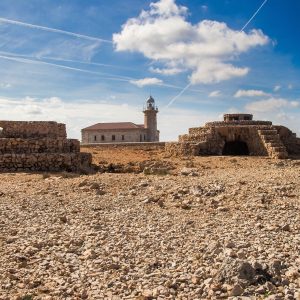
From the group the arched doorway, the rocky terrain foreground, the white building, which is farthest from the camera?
the white building

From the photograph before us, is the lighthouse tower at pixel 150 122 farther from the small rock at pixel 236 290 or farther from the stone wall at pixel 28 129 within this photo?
the small rock at pixel 236 290

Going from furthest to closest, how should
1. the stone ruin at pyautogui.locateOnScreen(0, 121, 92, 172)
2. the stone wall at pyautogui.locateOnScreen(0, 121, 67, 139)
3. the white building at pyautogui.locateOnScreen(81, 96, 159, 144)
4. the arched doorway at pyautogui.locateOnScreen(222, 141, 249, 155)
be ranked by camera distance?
the white building at pyautogui.locateOnScreen(81, 96, 159, 144), the arched doorway at pyautogui.locateOnScreen(222, 141, 249, 155), the stone wall at pyautogui.locateOnScreen(0, 121, 67, 139), the stone ruin at pyautogui.locateOnScreen(0, 121, 92, 172)

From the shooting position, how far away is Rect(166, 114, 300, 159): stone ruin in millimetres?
25250

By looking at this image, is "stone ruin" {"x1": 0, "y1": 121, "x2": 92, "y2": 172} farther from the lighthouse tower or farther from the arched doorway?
the lighthouse tower

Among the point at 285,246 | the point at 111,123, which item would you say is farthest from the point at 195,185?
the point at 111,123

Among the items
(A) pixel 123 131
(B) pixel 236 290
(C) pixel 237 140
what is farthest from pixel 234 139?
(A) pixel 123 131

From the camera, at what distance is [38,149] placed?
18.7m

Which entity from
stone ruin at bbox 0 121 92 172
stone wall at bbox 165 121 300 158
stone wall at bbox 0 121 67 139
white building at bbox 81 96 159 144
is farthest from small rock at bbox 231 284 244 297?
white building at bbox 81 96 159 144

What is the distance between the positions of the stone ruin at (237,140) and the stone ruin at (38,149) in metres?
8.53

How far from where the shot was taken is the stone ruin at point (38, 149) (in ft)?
→ 57.8

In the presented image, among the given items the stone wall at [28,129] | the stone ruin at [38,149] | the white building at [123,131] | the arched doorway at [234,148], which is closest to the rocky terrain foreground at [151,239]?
the stone ruin at [38,149]

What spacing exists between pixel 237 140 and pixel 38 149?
14.3m

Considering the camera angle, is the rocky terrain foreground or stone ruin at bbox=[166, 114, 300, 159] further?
stone ruin at bbox=[166, 114, 300, 159]

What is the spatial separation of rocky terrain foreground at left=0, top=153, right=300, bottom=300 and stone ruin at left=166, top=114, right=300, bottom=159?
1202 cm
